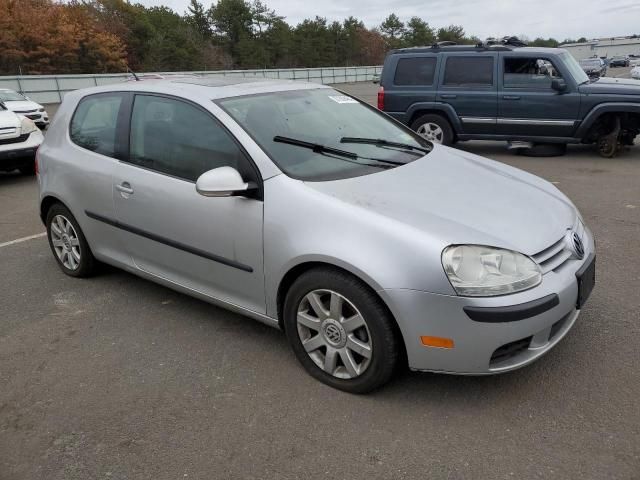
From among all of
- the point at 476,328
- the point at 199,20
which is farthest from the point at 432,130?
the point at 199,20

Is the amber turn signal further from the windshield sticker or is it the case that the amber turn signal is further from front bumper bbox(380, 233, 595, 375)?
the windshield sticker

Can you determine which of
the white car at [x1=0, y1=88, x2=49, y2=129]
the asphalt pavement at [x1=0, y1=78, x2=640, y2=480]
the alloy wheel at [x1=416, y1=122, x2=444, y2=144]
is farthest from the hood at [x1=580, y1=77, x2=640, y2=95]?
the white car at [x1=0, y1=88, x2=49, y2=129]

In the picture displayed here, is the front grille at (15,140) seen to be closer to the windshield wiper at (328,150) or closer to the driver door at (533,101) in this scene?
the windshield wiper at (328,150)

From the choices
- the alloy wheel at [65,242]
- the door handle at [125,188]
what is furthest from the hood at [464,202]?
the alloy wheel at [65,242]

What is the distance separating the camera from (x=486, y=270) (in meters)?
2.44

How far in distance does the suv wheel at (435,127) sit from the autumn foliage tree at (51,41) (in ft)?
129

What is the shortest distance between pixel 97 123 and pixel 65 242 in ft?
3.38

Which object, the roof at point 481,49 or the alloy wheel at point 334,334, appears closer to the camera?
the alloy wheel at point 334,334

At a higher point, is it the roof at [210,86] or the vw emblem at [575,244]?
the roof at [210,86]

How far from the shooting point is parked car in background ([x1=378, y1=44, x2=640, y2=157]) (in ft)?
28.2

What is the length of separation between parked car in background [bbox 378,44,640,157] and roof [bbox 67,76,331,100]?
19.3 ft

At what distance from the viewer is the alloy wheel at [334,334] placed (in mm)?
2672

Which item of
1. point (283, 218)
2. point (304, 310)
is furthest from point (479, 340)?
point (283, 218)

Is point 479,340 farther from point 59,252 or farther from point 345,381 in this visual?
point 59,252
